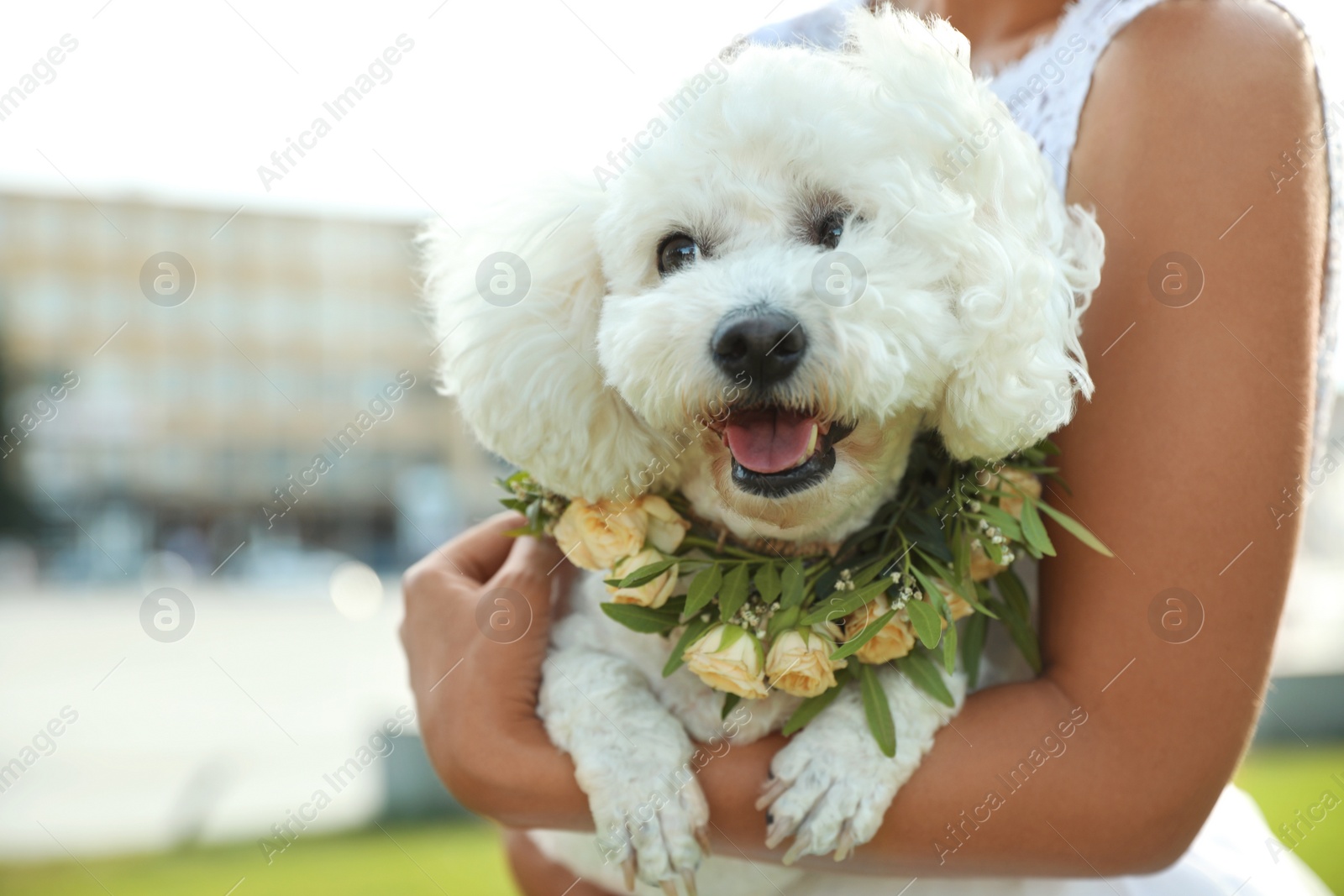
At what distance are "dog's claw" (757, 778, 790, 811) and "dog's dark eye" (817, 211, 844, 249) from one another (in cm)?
66

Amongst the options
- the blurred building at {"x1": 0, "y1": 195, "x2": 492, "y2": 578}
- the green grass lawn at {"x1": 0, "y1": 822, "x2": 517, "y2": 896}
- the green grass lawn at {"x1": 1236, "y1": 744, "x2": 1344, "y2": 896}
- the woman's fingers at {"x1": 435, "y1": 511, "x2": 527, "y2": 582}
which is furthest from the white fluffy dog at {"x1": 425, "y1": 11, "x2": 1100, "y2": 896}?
the blurred building at {"x1": 0, "y1": 195, "x2": 492, "y2": 578}

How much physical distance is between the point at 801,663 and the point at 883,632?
11cm

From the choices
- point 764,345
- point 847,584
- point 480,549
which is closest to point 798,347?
point 764,345

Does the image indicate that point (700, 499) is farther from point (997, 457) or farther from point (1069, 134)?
point (1069, 134)

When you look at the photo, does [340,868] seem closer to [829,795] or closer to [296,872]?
[296,872]

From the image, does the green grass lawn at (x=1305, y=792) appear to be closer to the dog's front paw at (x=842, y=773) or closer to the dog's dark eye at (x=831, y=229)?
the dog's front paw at (x=842, y=773)

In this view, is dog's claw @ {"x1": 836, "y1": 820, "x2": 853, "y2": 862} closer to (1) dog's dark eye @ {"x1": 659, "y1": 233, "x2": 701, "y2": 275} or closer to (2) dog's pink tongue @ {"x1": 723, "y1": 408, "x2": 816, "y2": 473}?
(2) dog's pink tongue @ {"x1": 723, "y1": 408, "x2": 816, "y2": 473}

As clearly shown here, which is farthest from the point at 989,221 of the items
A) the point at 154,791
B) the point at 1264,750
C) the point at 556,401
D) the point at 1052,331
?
the point at 1264,750

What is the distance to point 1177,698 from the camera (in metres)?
1.07

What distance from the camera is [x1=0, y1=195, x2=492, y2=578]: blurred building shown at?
27844 millimetres

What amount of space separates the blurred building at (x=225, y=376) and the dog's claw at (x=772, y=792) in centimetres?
2551

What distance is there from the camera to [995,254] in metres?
1.05

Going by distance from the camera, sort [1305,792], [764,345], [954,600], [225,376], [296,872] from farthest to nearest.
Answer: [225,376], [1305,792], [296,872], [954,600], [764,345]

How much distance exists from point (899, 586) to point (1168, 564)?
30 centimetres
